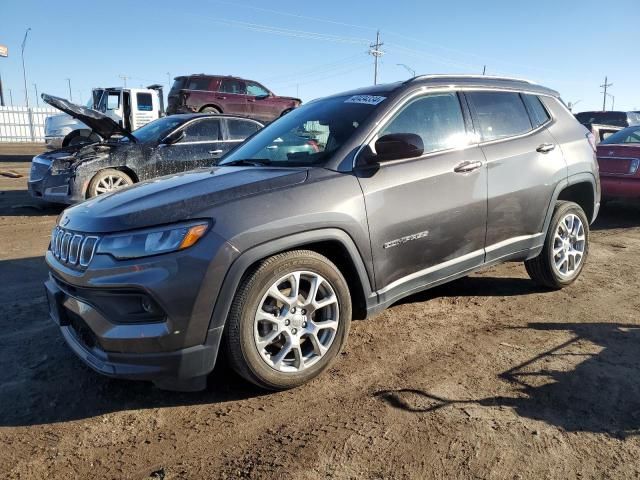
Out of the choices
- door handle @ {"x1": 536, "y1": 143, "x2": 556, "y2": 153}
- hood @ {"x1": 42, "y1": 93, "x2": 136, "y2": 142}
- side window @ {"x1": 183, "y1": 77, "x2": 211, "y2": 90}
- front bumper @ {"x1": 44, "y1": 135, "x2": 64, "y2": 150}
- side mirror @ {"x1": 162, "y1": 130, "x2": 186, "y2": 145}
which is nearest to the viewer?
door handle @ {"x1": 536, "y1": 143, "x2": 556, "y2": 153}

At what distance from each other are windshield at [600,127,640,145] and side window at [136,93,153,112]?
1584cm

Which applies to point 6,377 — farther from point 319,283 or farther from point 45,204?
point 45,204

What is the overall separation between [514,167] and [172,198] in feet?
8.75

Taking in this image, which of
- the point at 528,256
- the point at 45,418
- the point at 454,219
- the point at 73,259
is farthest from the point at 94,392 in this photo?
the point at 528,256

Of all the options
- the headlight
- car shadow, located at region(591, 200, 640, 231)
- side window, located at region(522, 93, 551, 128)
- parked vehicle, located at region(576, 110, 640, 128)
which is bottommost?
car shadow, located at region(591, 200, 640, 231)

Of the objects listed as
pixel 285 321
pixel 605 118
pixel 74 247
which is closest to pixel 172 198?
pixel 74 247

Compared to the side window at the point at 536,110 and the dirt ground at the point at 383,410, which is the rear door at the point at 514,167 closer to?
the side window at the point at 536,110

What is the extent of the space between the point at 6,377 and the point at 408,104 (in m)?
3.17

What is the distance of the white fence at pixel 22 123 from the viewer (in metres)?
34.3

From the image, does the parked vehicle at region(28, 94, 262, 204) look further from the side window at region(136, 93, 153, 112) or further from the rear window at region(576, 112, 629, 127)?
the rear window at region(576, 112, 629, 127)

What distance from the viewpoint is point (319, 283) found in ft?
9.62

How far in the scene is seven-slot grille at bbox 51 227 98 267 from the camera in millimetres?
2645

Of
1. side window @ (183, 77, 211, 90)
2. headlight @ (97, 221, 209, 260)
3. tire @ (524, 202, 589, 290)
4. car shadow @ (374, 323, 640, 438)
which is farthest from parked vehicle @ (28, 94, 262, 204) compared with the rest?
side window @ (183, 77, 211, 90)

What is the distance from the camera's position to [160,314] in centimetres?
250
